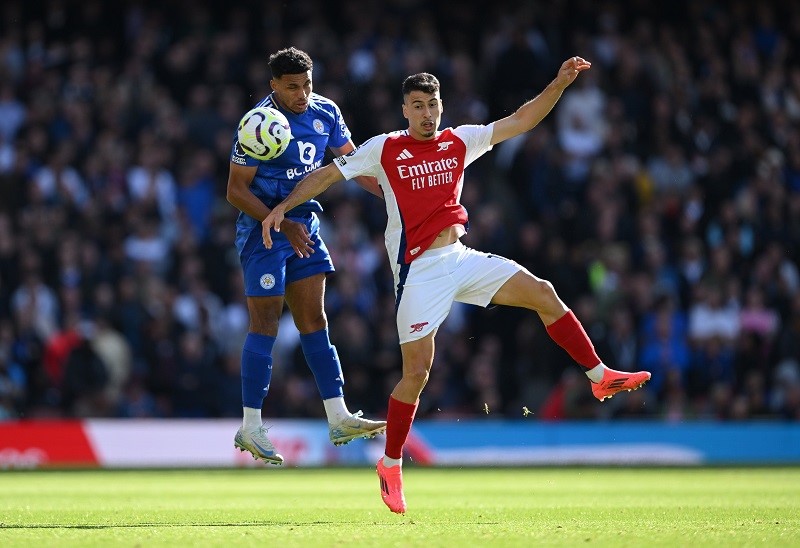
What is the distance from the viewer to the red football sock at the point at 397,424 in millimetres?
9289

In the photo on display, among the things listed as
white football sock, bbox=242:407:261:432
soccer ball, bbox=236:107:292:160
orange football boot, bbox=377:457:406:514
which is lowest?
orange football boot, bbox=377:457:406:514

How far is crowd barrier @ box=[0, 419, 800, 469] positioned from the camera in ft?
55.8

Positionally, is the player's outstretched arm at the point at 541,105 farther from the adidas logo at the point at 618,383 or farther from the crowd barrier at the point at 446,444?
the crowd barrier at the point at 446,444

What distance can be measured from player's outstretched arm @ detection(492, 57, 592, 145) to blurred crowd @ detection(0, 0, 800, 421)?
28.1 ft

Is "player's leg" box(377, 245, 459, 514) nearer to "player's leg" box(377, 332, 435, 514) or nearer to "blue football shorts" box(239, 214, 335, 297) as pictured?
"player's leg" box(377, 332, 435, 514)

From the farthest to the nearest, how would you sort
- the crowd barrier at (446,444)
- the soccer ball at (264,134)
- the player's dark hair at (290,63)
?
the crowd barrier at (446,444)
the player's dark hair at (290,63)
the soccer ball at (264,134)

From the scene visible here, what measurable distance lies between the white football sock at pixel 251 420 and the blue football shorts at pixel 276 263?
0.85 meters

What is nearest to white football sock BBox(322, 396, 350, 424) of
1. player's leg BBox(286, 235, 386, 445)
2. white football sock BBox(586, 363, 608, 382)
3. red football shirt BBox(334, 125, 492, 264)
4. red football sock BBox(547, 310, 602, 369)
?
player's leg BBox(286, 235, 386, 445)

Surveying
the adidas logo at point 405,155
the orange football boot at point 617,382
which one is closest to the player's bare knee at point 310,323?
the adidas logo at point 405,155

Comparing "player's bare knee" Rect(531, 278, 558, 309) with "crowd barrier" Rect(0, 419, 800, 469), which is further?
"crowd barrier" Rect(0, 419, 800, 469)

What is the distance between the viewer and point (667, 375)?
18.2m

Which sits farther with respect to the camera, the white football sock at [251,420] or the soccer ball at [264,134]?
the white football sock at [251,420]

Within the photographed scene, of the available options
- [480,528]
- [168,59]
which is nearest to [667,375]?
[168,59]

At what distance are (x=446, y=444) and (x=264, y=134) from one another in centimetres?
875
